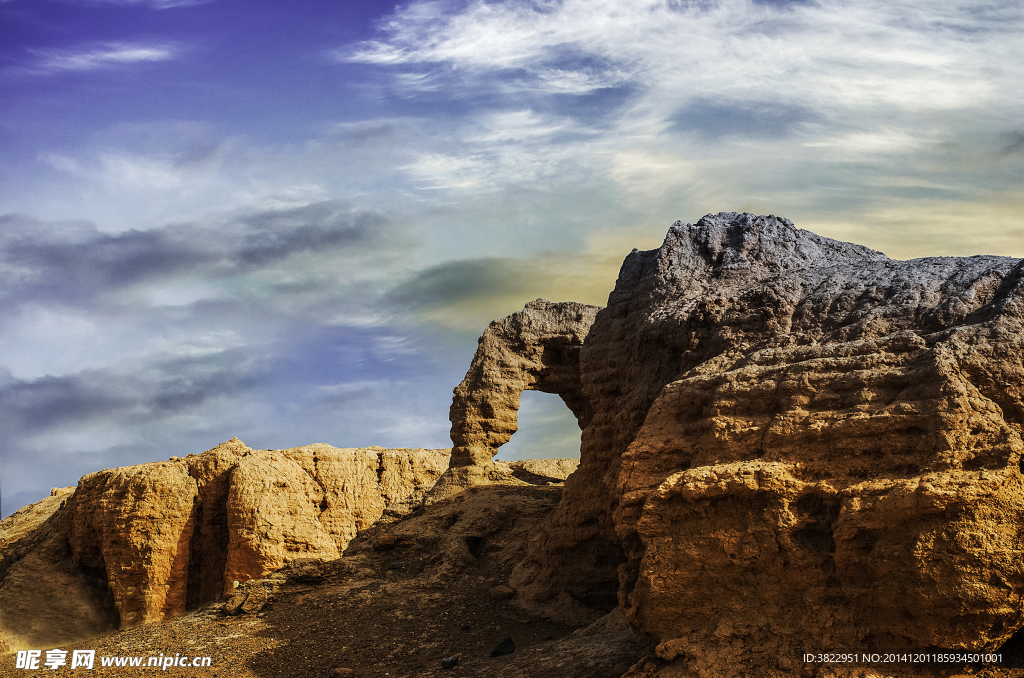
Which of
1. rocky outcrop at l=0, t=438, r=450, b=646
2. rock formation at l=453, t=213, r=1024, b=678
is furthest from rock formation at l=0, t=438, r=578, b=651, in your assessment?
rock formation at l=453, t=213, r=1024, b=678

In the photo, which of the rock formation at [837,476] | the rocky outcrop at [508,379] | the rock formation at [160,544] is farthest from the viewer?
the rocky outcrop at [508,379]

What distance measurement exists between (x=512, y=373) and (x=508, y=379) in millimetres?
164

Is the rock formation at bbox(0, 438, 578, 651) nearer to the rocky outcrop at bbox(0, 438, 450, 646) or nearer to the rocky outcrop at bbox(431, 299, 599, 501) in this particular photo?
the rocky outcrop at bbox(0, 438, 450, 646)

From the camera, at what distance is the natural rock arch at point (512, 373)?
48.6ft

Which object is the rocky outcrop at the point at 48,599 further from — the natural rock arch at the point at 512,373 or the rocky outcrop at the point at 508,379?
the natural rock arch at the point at 512,373

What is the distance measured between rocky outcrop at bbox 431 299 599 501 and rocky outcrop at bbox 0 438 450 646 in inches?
108

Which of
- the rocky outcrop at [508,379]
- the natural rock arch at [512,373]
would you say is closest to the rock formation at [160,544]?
the rocky outcrop at [508,379]

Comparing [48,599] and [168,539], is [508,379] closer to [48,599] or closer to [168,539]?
[168,539]

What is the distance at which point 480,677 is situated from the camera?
26.6 ft

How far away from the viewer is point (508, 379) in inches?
604

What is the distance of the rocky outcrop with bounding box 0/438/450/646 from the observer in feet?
39.8

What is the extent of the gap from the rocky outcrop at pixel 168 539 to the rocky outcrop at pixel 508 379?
108 inches

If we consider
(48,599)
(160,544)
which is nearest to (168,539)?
(160,544)

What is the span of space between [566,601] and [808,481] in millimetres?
4814
